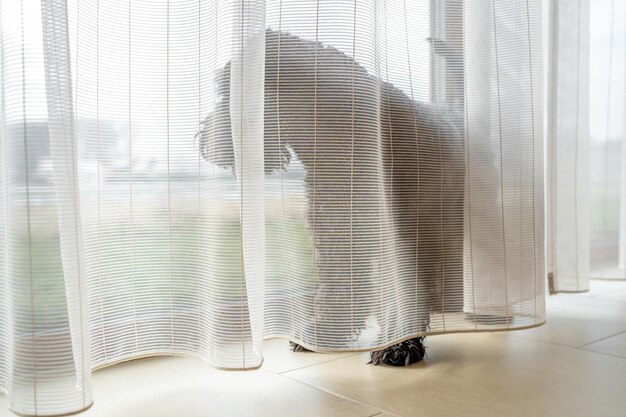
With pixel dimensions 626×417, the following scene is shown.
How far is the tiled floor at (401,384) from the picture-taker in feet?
3.05

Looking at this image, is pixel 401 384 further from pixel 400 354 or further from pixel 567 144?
pixel 567 144

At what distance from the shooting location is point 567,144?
160 cm

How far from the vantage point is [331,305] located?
1.00 metres

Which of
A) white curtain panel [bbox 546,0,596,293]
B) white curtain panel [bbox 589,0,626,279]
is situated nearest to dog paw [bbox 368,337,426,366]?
white curtain panel [bbox 546,0,596,293]

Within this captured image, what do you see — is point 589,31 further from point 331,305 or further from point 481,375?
point 331,305

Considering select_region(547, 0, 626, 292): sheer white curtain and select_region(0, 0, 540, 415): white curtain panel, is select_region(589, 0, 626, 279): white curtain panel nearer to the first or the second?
select_region(547, 0, 626, 292): sheer white curtain

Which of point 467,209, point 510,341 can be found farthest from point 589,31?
point 510,341

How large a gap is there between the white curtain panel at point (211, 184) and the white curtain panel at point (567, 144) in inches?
23.2

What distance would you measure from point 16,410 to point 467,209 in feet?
2.96

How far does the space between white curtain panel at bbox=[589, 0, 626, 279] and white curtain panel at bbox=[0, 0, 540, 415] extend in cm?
81

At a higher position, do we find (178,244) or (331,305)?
(178,244)

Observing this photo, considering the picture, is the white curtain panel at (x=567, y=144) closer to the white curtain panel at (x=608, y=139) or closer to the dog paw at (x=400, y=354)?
the white curtain panel at (x=608, y=139)

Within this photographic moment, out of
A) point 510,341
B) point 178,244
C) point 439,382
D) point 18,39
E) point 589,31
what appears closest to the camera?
point 18,39

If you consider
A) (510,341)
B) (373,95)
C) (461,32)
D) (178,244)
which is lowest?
(510,341)
